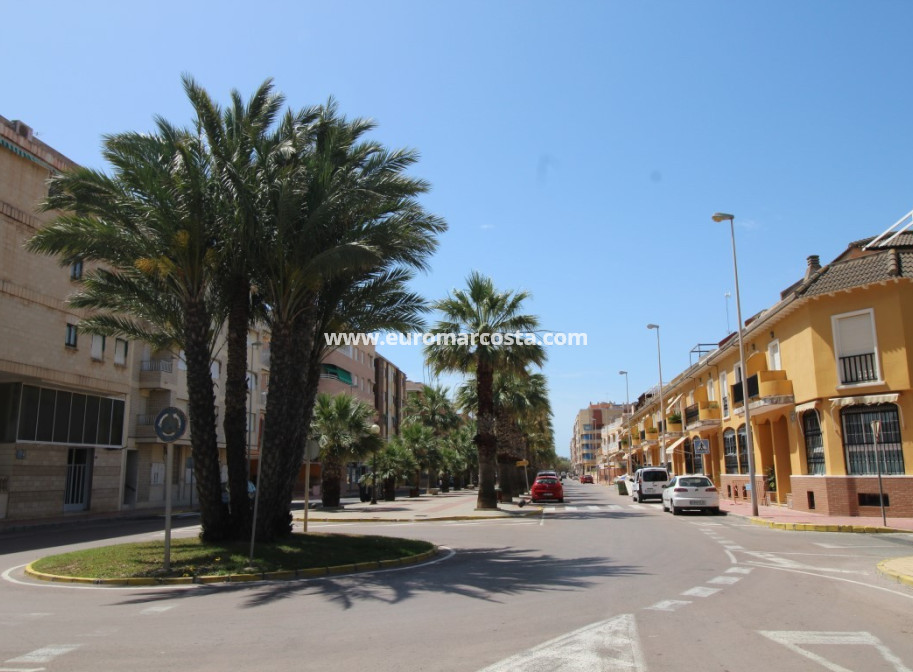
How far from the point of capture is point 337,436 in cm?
3622

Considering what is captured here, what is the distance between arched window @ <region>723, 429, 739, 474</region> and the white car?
807 cm

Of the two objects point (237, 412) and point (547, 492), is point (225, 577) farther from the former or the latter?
point (547, 492)

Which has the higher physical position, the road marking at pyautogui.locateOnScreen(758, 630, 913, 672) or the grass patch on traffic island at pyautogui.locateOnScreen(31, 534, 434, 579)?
the grass patch on traffic island at pyautogui.locateOnScreen(31, 534, 434, 579)

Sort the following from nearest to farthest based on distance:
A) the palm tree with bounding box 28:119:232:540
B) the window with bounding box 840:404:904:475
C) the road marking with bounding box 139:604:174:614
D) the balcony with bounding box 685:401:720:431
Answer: the road marking with bounding box 139:604:174:614, the palm tree with bounding box 28:119:232:540, the window with bounding box 840:404:904:475, the balcony with bounding box 685:401:720:431

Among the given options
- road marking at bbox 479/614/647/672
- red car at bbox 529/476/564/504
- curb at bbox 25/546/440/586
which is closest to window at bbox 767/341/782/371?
red car at bbox 529/476/564/504

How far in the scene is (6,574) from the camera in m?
13.0

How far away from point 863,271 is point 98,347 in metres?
30.9

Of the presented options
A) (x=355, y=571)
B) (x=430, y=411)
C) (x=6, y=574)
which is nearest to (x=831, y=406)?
(x=355, y=571)

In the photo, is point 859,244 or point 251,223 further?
point 859,244

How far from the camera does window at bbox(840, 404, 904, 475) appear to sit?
2267 centimetres

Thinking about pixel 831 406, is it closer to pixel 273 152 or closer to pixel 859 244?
pixel 859 244

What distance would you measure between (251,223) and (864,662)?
12.3 m

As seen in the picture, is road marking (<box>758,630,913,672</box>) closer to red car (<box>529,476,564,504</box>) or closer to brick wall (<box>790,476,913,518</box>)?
brick wall (<box>790,476,913,518</box>)

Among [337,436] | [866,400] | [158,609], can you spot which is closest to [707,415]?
[866,400]
